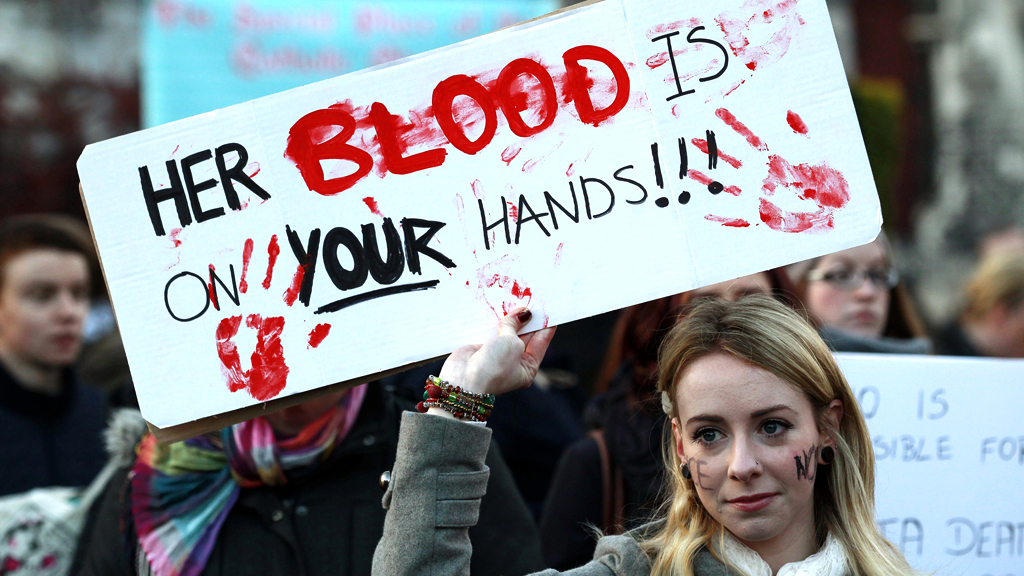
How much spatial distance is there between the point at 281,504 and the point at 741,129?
1339 millimetres

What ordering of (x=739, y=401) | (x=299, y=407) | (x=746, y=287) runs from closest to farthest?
(x=739, y=401)
(x=299, y=407)
(x=746, y=287)

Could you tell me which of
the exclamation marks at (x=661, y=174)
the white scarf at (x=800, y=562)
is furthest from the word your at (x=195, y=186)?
the white scarf at (x=800, y=562)

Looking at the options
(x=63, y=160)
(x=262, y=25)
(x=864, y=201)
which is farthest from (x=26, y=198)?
(x=864, y=201)

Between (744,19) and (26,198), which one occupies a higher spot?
(26,198)

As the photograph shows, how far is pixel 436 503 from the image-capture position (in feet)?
5.97

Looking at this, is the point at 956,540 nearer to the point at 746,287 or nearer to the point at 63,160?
the point at 746,287

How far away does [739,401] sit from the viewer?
71.1 inches

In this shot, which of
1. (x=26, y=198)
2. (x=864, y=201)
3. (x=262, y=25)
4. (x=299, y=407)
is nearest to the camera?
(x=864, y=201)

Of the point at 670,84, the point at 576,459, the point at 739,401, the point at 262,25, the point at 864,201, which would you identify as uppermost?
the point at 262,25

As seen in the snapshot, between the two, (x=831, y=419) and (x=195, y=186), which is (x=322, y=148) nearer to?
(x=195, y=186)

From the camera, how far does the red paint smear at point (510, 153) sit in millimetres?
2055

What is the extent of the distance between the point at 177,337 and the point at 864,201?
1.36 m

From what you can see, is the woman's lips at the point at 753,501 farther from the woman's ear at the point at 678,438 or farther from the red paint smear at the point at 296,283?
the red paint smear at the point at 296,283

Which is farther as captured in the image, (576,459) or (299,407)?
(576,459)
